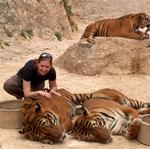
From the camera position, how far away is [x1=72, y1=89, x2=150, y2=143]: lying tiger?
598 centimetres

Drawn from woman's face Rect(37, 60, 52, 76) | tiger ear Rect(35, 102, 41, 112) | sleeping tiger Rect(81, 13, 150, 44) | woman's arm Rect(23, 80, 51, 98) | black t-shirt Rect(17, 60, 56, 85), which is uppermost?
sleeping tiger Rect(81, 13, 150, 44)

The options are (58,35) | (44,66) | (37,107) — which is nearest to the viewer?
(37,107)

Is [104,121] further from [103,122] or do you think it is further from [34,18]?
[34,18]

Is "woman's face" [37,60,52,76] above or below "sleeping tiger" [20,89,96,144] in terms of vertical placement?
above

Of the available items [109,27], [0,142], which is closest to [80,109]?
[0,142]

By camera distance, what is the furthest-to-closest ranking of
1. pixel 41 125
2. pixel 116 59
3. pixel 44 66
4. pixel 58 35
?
pixel 58 35, pixel 116 59, pixel 44 66, pixel 41 125

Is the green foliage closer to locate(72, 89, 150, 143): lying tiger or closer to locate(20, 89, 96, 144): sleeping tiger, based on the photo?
locate(72, 89, 150, 143): lying tiger

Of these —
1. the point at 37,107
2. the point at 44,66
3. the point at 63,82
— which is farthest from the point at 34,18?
the point at 37,107

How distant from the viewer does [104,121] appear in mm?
6180

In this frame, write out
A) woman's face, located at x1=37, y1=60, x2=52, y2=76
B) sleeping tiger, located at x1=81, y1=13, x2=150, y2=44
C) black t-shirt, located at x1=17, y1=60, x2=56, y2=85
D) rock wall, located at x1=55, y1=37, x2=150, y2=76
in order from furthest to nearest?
sleeping tiger, located at x1=81, y1=13, x2=150, y2=44
rock wall, located at x1=55, y1=37, x2=150, y2=76
black t-shirt, located at x1=17, y1=60, x2=56, y2=85
woman's face, located at x1=37, y1=60, x2=52, y2=76

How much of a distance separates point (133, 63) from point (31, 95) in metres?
3.78

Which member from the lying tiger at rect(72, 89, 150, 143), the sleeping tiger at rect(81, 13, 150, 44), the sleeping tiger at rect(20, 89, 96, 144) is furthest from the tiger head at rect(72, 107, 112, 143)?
the sleeping tiger at rect(81, 13, 150, 44)

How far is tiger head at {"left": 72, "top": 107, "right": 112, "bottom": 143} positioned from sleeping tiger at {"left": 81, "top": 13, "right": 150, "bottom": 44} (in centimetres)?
424

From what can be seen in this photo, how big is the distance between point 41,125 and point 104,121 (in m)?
0.77
